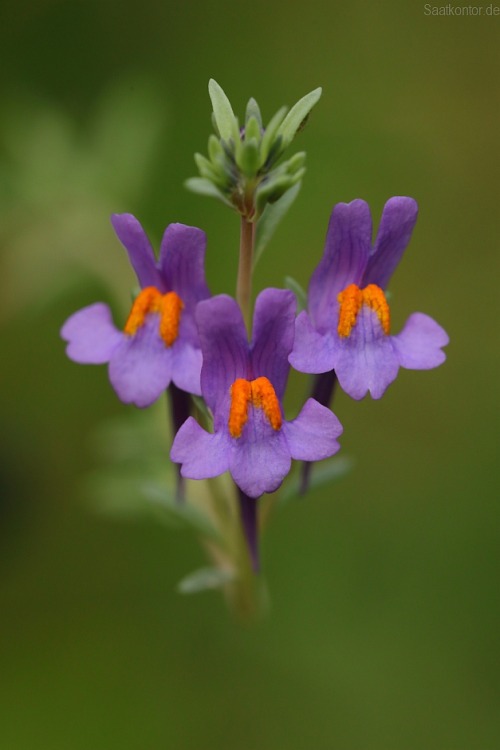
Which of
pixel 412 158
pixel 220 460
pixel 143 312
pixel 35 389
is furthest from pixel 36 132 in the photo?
pixel 220 460

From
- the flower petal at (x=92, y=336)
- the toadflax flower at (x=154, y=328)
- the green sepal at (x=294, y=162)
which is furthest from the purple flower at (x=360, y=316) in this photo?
the flower petal at (x=92, y=336)

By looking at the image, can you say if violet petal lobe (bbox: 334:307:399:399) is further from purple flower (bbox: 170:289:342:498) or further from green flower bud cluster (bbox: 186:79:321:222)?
green flower bud cluster (bbox: 186:79:321:222)

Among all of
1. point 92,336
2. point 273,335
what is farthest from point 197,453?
point 92,336

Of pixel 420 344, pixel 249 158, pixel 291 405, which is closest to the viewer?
pixel 249 158

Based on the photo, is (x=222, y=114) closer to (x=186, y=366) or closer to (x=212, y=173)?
(x=212, y=173)

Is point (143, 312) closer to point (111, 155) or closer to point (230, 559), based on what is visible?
point (230, 559)

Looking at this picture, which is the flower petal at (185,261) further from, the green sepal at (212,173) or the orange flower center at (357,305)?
the orange flower center at (357,305)
